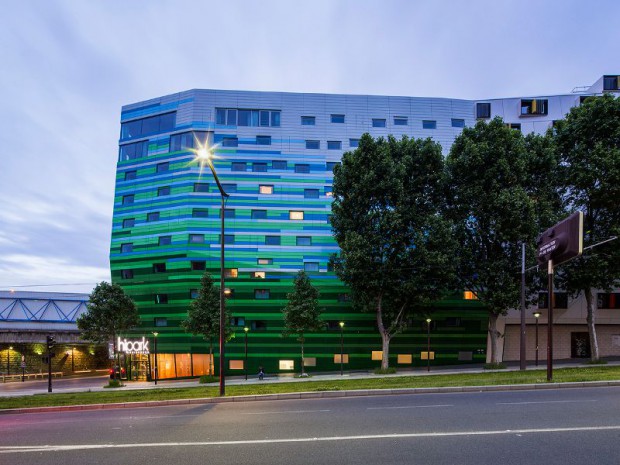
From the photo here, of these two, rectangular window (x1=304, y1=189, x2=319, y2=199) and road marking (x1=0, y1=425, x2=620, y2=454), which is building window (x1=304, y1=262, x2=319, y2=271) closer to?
rectangular window (x1=304, y1=189, x2=319, y2=199)

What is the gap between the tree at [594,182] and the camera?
29.6m

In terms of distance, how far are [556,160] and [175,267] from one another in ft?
118

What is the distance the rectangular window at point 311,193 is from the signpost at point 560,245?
25535mm

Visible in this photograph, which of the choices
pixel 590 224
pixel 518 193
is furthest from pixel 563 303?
pixel 518 193

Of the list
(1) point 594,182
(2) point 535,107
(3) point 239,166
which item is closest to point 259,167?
(3) point 239,166

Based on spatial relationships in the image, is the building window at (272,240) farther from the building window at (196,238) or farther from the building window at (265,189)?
the building window at (196,238)

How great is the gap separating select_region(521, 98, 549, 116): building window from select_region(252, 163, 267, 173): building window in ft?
95.6

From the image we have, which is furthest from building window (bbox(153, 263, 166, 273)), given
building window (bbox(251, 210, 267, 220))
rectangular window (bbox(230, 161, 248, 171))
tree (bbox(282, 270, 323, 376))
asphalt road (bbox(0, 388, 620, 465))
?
asphalt road (bbox(0, 388, 620, 465))

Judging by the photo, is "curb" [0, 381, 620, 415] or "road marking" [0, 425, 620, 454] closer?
"road marking" [0, 425, 620, 454]

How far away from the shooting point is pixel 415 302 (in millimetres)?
32594

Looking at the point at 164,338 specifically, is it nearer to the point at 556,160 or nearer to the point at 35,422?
the point at 35,422

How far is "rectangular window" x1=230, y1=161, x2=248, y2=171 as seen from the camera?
43.0m

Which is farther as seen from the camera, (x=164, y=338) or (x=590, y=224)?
(x=164, y=338)

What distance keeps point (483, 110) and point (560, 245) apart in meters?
31.6
